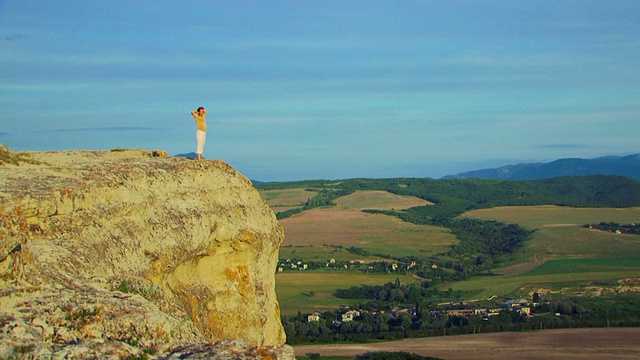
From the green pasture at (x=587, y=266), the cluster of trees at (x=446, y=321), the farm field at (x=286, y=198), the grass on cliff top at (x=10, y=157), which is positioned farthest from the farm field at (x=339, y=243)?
the grass on cliff top at (x=10, y=157)

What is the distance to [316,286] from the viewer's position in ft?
311

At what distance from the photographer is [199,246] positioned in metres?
16.3

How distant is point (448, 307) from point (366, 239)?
198 ft

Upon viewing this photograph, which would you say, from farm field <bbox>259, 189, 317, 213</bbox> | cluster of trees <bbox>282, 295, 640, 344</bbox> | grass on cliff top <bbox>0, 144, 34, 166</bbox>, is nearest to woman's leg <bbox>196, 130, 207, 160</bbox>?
grass on cliff top <bbox>0, 144, 34, 166</bbox>

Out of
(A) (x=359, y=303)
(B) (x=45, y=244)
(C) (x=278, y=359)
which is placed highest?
(B) (x=45, y=244)

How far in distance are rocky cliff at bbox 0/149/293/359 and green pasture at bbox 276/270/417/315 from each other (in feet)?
191

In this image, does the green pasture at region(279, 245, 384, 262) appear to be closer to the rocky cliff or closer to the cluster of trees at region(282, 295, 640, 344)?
the cluster of trees at region(282, 295, 640, 344)

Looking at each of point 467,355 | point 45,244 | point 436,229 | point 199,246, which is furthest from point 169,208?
point 436,229

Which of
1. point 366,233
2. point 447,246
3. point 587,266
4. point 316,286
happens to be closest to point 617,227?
point 447,246

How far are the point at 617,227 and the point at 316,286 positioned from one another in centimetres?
6473

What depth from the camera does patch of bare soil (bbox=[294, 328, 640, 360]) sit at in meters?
55.2

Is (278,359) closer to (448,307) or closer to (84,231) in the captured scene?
(84,231)

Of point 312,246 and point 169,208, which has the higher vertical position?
point 169,208

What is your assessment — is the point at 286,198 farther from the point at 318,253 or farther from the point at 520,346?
the point at 520,346
